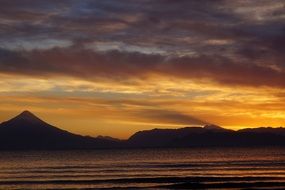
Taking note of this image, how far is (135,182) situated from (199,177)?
1209 centimetres

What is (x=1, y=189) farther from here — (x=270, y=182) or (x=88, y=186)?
(x=270, y=182)

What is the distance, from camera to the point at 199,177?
80.8 meters

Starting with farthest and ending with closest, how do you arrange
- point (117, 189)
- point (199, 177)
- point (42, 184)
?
point (199, 177) < point (42, 184) < point (117, 189)

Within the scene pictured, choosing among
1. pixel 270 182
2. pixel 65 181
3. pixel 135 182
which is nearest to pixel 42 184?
Answer: pixel 65 181

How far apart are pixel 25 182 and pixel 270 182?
120 ft

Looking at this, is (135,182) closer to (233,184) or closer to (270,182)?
(233,184)

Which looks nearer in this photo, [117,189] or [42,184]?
[117,189]

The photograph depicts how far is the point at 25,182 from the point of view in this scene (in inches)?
3061

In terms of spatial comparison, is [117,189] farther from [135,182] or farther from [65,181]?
[65,181]

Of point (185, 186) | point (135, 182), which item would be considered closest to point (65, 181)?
point (135, 182)

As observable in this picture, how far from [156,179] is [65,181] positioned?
13860 millimetres

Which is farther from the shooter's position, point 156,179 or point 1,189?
point 156,179

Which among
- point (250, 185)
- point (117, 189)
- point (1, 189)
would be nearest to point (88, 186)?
point (117, 189)

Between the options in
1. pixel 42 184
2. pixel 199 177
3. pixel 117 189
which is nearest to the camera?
pixel 117 189
